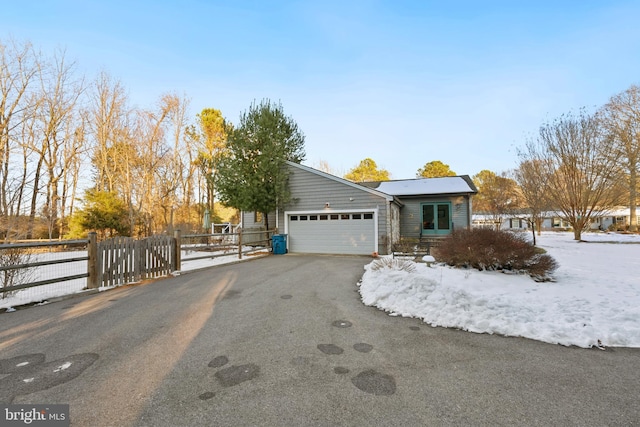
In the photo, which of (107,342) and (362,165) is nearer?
Answer: (107,342)

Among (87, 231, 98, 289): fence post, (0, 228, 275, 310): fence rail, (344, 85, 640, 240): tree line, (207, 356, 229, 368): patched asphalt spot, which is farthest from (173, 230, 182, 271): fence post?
(344, 85, 640, 240): tree line

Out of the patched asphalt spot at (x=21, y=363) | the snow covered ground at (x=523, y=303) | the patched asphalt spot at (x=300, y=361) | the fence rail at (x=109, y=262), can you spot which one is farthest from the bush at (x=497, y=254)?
the patched asphalt spot at (x=21, y=363)

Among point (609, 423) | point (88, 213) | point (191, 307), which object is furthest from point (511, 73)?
point (88, 213)

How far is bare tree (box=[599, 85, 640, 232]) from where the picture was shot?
763 inches

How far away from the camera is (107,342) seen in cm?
361

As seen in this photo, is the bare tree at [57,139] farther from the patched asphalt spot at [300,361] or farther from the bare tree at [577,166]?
Result: the bare tree at [577,166]

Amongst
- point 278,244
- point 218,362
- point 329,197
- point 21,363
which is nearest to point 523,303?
point 218,362

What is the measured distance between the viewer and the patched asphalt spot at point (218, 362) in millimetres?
2971

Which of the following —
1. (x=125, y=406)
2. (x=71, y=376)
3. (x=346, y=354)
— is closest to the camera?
(x=125, y=406)

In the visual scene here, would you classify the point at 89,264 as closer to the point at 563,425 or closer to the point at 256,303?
the point at 256,303

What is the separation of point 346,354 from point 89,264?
260 inches

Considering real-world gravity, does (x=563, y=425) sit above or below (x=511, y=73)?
below

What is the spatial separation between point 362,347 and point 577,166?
22.2m

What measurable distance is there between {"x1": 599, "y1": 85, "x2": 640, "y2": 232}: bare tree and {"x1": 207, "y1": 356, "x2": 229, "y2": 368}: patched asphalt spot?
27257mm
